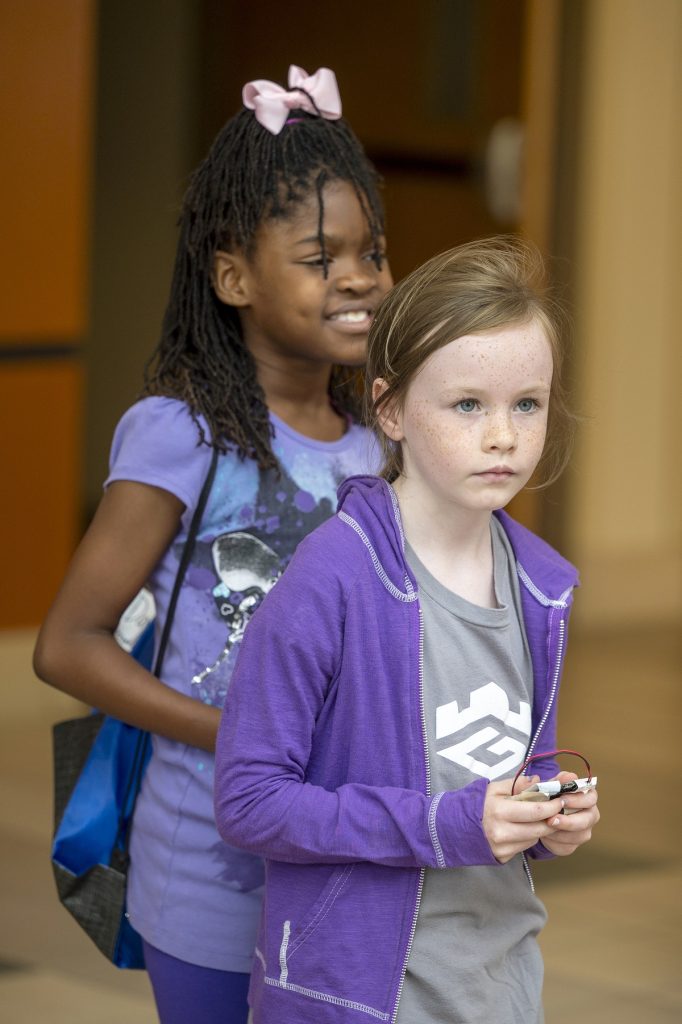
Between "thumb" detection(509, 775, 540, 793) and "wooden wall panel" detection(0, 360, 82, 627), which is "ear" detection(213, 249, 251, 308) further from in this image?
"wooden wall panel" detection(0, 360, 82, 627)

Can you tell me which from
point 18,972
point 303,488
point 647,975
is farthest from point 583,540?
point 303,488

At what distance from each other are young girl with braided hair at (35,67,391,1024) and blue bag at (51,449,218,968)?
0.02m

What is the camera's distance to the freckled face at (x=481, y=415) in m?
1.33

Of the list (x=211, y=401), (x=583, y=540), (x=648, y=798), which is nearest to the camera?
(x=211, y=401)

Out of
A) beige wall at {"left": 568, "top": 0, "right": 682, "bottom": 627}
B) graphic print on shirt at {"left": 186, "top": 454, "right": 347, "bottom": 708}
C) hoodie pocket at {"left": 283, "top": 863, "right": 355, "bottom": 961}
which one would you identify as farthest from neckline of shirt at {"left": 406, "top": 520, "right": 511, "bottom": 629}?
beige wall at {"left": 568, "top": 0, "right": 682, "bottom": 627}

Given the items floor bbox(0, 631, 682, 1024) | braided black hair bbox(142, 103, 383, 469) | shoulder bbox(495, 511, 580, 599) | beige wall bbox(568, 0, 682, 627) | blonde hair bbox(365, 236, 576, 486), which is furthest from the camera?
beige wall bbox(568, 0, 682, 627)

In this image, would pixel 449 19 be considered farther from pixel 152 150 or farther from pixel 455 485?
pixel 455 485

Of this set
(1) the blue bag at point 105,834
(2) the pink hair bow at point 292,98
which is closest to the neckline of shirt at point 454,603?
(1) the blue bag at point 105,834

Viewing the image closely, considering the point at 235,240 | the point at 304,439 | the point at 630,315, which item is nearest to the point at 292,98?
the point at 235,240

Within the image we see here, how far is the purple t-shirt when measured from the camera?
1.67 metres

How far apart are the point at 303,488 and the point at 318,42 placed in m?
4.64

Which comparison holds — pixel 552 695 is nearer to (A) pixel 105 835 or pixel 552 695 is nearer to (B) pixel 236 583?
(B) pixel 236 583

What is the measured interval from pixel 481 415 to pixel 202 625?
488 mm

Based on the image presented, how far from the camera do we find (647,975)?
2.91 metres
